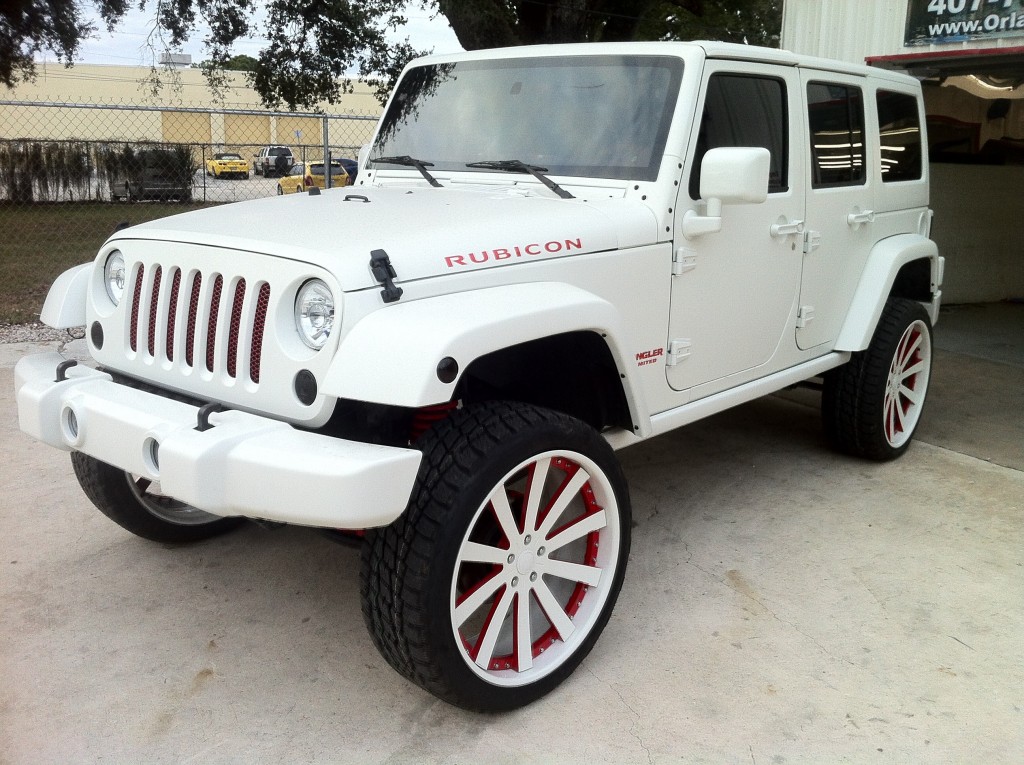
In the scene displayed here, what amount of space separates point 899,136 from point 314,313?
347 cm

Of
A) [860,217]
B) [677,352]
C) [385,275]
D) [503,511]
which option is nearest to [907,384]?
[860,217]

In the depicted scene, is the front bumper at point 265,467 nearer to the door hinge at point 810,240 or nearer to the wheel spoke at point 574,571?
the wheel spoke at point 574,571

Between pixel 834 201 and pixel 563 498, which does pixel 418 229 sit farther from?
pixel 834 201

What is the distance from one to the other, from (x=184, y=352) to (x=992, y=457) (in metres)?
4.10

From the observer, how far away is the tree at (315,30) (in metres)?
10.8

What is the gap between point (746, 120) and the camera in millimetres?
3631

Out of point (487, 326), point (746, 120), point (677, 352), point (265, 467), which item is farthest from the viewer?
point (746, 120)

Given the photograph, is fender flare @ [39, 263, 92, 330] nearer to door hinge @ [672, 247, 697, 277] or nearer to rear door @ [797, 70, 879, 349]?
door hinge @ [672, 247, 697, 277]

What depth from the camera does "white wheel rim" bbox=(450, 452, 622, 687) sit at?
2635 millimetres

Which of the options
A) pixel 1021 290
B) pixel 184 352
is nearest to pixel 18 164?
pixel 184 352

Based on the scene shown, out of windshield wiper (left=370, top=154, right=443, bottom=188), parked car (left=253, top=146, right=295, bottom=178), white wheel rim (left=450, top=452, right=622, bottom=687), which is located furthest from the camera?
parked car (left=253, top=146, right=295, bottom=178)

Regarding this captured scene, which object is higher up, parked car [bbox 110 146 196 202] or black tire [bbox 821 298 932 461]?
parked car [bbox 110 146 196 202]

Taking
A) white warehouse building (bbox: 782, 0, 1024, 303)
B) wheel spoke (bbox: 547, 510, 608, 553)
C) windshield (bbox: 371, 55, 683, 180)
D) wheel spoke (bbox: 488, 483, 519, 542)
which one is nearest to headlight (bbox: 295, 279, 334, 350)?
wheel spoke (bbox: 488, 483, 519, 542)

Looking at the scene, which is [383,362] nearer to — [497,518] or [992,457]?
[497,518]
